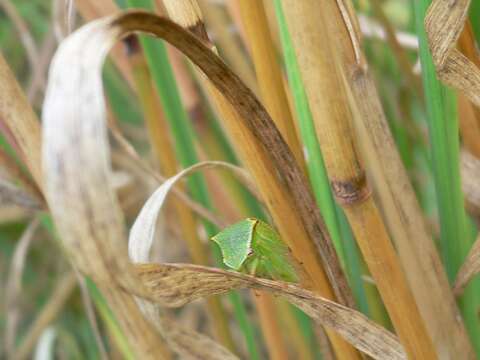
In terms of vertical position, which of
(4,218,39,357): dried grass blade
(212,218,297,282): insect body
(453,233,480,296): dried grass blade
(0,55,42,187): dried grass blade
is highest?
(0,55,42,187): dried grass blade

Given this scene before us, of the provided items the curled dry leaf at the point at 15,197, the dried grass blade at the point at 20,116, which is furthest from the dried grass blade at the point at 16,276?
the dried grass blade at the point at 20,116

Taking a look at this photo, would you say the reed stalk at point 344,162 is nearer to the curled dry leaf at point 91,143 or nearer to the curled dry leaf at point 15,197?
the curled dry leaf at point 91,143

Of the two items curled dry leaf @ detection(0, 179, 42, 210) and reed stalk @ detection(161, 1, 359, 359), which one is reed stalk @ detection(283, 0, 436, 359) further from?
curled dry leaf @ detection(0, 179, 42, 210)

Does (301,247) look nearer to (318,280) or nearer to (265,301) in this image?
(318,280)

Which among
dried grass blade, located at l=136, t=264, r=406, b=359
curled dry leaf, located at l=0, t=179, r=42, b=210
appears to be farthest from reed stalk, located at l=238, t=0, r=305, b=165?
curled dry leaf, located at l=0, t=179, r=42, b=210

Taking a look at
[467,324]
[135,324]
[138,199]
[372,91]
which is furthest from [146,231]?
[138,199]

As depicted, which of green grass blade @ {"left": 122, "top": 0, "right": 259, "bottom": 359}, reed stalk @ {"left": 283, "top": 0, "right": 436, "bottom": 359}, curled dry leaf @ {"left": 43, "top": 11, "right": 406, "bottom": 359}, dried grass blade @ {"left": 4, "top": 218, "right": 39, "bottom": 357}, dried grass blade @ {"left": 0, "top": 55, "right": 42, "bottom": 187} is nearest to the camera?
curled dry leaf @ {"left": 43, "top": 11, "right": 406, "bottom": 359}
